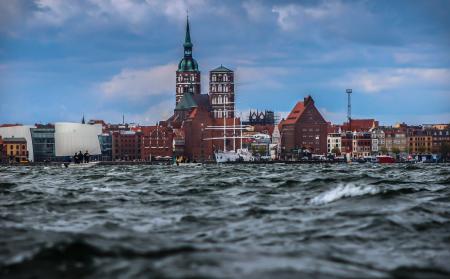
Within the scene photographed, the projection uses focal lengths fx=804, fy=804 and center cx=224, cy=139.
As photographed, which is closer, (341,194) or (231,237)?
(231,237)

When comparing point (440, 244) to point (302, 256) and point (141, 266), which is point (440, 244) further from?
point (141, 266)

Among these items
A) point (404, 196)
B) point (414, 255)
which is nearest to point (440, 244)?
point (414, 255)

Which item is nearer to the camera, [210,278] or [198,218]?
[210,278]

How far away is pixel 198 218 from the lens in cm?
1981

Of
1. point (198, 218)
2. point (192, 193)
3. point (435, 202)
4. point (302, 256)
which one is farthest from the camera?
point (192, 193)

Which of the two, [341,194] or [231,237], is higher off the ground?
[341,194]

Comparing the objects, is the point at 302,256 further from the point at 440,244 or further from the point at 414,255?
the point at 440,244

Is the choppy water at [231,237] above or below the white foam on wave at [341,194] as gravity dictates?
below

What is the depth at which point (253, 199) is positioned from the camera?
26594 mm

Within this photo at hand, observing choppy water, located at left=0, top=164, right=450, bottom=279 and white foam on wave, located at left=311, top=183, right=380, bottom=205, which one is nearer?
choppy water, located at left=0, top=164, right=450, bottom=279

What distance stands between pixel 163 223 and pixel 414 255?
6696 millimetres

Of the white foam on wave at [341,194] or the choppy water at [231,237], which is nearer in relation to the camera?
the choppy water at [231,237]

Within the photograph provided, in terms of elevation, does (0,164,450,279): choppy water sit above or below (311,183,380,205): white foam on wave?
below

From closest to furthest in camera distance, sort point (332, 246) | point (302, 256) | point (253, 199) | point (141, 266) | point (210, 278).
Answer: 1. point (210, 278)
2. point (141, 266)
3. point (302, 256)
4. point (332, 246)
5. point (253, 199)
